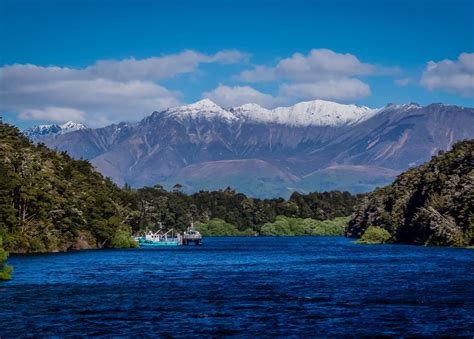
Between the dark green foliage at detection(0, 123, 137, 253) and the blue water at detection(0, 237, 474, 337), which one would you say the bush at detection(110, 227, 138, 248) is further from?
the blue water at detection(0, 237, 474, 337)

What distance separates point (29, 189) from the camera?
13550 cm

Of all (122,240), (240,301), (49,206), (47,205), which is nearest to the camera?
(240,301)

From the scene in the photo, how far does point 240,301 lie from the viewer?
66.5m

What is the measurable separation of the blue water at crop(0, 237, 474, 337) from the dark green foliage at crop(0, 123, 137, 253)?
2801 centimetres

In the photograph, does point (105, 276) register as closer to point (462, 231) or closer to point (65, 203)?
point (65, 203)

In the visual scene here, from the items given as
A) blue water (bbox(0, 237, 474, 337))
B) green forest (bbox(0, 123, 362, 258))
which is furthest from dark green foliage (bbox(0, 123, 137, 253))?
blue water (bbox(0, 237, 474, 337))

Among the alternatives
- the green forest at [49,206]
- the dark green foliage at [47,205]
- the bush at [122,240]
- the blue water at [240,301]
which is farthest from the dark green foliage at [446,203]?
the dark green foliage at [47,205]

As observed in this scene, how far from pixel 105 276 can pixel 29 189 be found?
47.6 meters

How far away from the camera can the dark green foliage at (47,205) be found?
132m

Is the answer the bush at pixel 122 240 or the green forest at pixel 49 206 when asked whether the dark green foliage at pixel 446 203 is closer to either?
the bush at pixel 122 240

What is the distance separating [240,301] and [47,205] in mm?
82102

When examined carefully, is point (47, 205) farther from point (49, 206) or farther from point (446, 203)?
point (446, 203)

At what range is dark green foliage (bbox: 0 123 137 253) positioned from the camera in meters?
132

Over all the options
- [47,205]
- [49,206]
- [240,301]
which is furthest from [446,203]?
[240,301]
